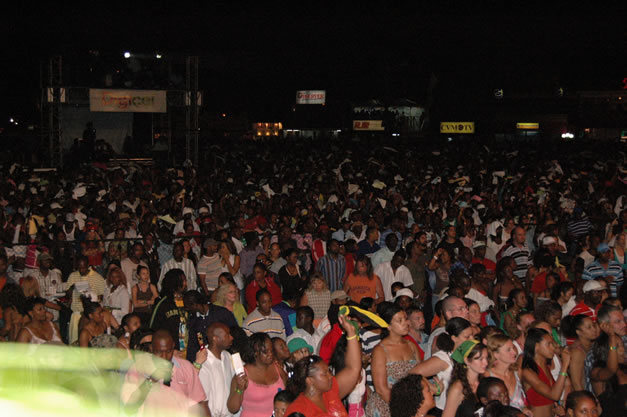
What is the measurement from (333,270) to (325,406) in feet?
16.5

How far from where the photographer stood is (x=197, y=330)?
6332 mm

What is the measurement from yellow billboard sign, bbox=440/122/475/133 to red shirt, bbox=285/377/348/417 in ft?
140

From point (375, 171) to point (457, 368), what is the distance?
14466 millimetres

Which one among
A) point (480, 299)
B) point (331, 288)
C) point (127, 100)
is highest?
point (127, 100)

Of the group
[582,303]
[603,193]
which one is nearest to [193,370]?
[582,303]

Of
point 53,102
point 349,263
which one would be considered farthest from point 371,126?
point 349,263

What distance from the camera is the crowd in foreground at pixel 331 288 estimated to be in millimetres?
5051

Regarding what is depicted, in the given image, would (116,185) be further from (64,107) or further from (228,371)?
(64,107)

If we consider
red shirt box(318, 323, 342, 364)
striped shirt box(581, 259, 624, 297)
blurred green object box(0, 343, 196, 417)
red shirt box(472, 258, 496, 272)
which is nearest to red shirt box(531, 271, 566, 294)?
striped shirt box(581, 259, 624, 297)

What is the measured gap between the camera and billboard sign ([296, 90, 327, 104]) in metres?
62.9

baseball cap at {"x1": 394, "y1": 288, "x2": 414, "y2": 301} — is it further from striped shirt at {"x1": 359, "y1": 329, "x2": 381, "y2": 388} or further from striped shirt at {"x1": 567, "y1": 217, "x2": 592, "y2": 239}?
striped shirt at {"x1": 567, "y1": 217, "x2": 592, "y2": 239}

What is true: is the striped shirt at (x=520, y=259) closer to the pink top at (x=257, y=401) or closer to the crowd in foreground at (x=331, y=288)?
the crowd in foreground at (x=331, y=288)

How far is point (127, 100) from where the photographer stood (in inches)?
931

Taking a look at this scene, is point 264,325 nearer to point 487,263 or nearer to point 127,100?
point 487,263
